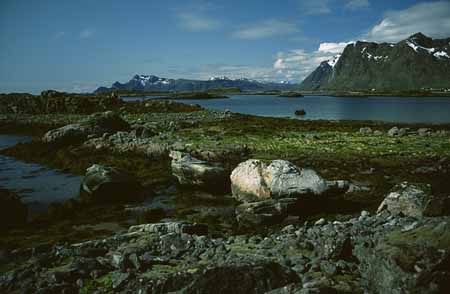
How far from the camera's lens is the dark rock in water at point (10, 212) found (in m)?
17.3

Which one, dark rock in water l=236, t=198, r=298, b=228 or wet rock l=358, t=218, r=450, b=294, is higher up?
wet rock l=358, t=218, r=450, b=294

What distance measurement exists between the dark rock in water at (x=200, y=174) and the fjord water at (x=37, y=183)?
6.87m

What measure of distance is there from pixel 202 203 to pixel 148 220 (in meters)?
3.84

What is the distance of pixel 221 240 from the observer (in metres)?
13.0

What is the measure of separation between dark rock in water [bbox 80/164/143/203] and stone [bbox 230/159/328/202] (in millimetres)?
6576

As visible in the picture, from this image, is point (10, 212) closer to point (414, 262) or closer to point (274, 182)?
point (274, 182)

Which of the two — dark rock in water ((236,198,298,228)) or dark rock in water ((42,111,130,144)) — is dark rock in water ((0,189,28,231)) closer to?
dark rock in water ((236,198,298,228))

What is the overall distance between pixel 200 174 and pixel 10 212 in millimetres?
10357

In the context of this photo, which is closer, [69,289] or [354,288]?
[354,288]

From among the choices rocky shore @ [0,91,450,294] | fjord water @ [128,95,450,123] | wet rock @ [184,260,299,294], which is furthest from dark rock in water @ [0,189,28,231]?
fjord water @ [128,95,450,123]

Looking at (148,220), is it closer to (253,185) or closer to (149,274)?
(253,185)

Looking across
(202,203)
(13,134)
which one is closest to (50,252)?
(202,203)

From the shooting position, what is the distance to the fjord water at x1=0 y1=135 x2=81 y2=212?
21.9m

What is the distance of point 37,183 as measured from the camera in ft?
84.0
